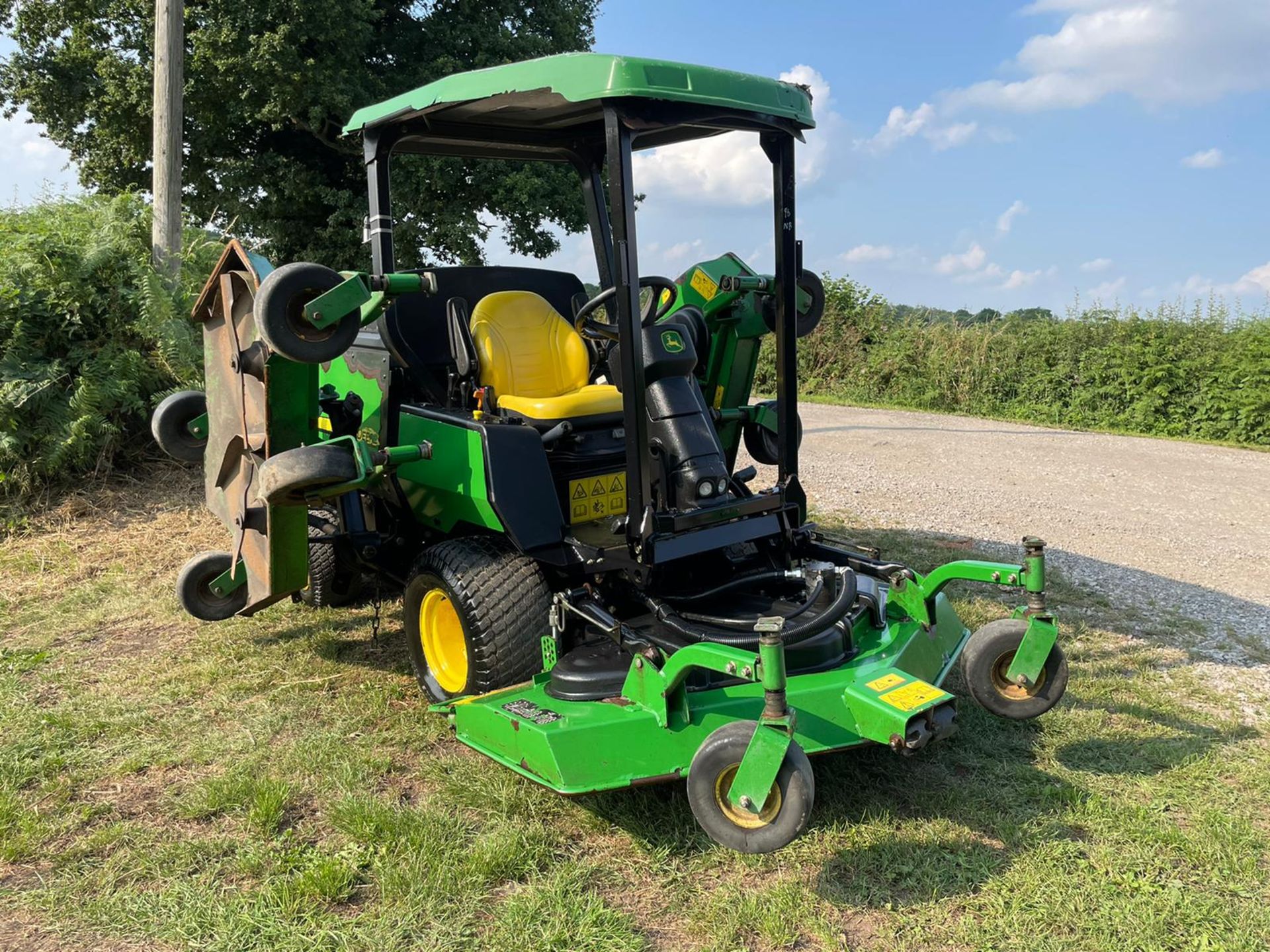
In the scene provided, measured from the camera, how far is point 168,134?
7.63 meters

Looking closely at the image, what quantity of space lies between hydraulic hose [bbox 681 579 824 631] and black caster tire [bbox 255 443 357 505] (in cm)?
129

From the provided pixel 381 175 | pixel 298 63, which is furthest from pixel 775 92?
pixel 298 63

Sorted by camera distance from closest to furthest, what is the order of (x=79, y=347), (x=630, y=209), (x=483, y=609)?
(x=630, y=209), (x=483, y=609), (x=79, y=347)

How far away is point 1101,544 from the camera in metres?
6.87

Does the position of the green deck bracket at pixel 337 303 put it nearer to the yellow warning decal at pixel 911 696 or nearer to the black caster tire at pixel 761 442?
the black caster tire at pixel 761 442

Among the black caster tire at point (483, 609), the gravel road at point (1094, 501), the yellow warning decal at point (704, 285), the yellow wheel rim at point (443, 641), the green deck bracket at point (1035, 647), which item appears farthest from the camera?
the gravel road at point (1094, 501)

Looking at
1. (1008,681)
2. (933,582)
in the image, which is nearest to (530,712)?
(933,582)

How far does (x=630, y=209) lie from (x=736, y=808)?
180 cm

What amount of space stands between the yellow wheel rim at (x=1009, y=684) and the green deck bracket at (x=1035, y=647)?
0.03 metres

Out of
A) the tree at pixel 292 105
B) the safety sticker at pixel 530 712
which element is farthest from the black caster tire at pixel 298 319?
the tree at pixel 292 105

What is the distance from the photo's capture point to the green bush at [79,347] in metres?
6.54

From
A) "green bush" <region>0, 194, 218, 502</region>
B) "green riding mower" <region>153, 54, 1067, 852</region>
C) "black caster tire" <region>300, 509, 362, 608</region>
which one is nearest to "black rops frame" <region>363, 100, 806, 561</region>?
"green riding mower" <region>153, 54, 1067, 852</region>

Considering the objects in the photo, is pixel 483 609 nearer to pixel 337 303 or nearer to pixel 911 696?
pixel 337 303

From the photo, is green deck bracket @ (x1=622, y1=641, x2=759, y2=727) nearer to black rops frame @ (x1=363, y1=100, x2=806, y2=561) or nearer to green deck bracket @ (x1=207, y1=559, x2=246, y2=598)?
black rops frame @ (x1=363, y1=100, x2=806, y2=561)
